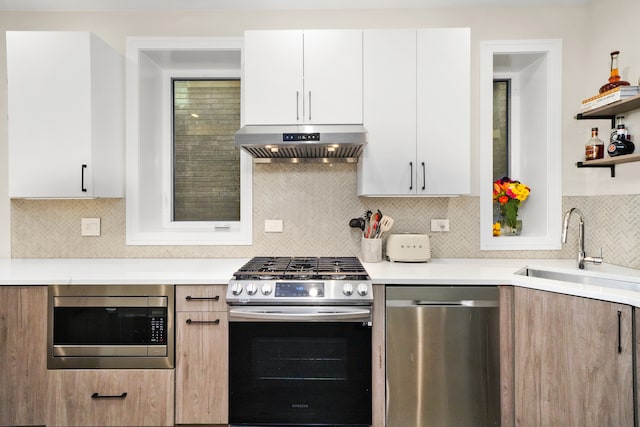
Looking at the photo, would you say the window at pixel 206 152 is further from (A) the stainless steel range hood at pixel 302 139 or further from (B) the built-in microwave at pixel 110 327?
(B) the built-in microwave at pixel 110 327

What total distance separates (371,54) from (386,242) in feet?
3.91

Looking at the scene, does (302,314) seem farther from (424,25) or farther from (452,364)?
(424,25)

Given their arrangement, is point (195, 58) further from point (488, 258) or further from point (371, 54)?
point (488, 258)

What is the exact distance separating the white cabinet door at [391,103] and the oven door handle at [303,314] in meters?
0.83

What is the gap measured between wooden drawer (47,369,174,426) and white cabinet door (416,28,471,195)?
1820 millimetres

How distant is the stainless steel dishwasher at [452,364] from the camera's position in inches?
72.1

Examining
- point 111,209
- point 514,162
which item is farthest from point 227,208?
point 514,162

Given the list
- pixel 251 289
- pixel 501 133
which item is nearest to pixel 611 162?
pixel 501 133

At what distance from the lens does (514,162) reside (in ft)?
8.92

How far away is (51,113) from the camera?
2.17 meters

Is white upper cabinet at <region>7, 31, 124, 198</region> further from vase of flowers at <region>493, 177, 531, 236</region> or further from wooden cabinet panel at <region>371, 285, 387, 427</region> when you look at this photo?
vase of flowers at <region>493, 177, 531, 236</region>

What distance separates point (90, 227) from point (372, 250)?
193cm

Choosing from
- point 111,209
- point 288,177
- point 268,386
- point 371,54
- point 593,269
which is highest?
point 371,54

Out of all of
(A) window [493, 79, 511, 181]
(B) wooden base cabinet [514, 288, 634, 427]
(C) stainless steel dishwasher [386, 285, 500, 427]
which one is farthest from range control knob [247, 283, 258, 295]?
(A) window [493, 79, 511, 181]
